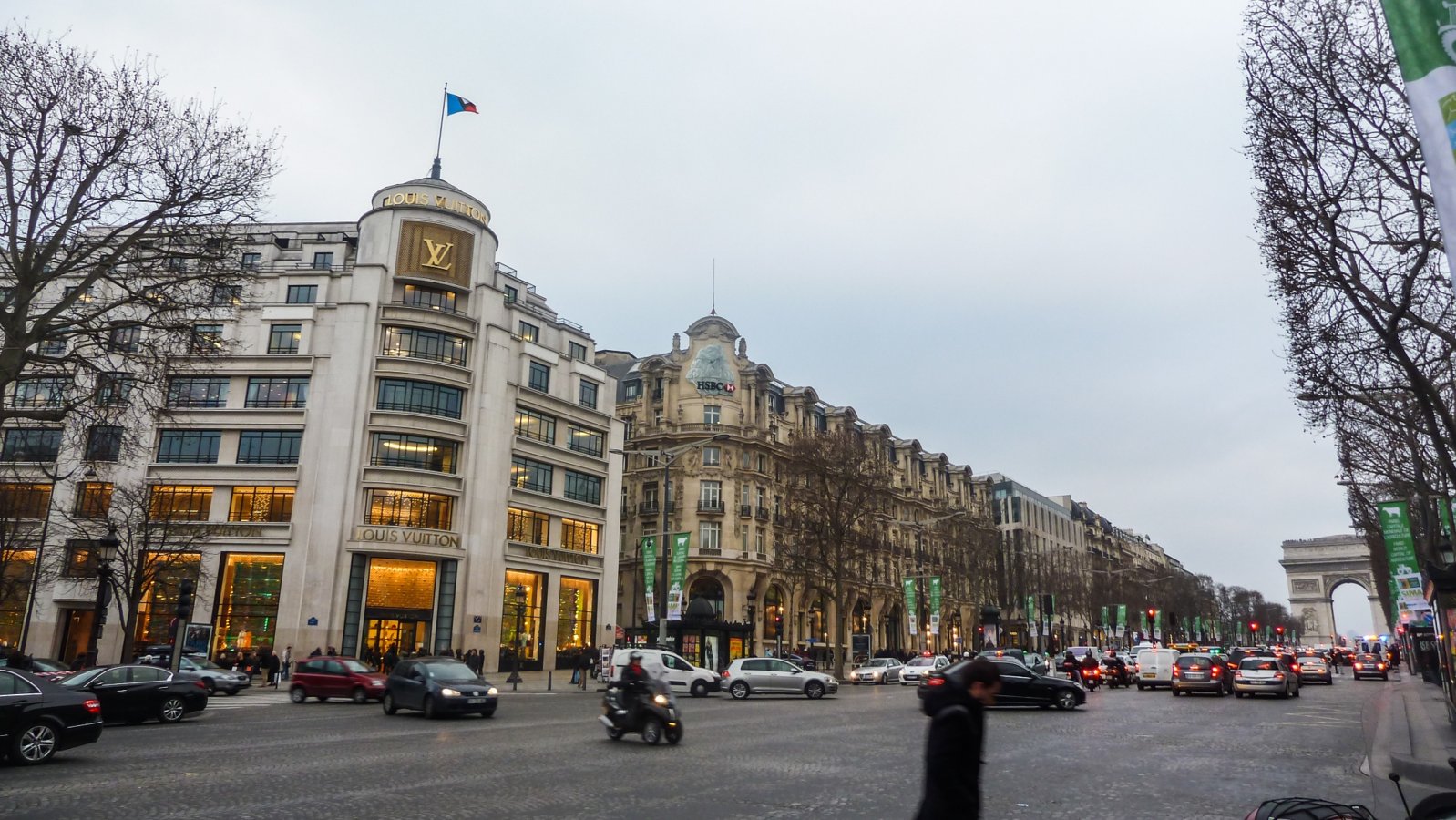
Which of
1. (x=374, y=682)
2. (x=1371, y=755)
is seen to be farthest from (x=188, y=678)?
(x=1371, y=755)

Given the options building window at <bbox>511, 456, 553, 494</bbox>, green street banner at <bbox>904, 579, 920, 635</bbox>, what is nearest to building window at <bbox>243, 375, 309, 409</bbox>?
building window at <bbox>511, 456, 553, 494</bbox>

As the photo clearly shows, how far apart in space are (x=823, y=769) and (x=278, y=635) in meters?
40.6

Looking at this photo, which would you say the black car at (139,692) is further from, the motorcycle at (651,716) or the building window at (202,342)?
the motorcycle at (651,716)

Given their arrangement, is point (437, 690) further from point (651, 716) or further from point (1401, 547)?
point (1401, 547)

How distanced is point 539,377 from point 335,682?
96.8 feet

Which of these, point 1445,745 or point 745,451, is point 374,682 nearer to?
point 1445,745

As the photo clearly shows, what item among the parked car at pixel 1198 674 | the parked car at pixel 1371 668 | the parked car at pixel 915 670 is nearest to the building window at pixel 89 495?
the parked car at pixel 915 670

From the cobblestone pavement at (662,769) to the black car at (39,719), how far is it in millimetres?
395

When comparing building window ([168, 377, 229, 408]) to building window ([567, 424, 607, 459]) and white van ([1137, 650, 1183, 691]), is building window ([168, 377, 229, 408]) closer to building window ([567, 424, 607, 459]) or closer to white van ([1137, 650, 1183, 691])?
building window ([567, 424, 607, 459])

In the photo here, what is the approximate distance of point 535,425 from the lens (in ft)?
178

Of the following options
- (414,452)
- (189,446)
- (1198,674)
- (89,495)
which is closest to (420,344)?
(414,452)

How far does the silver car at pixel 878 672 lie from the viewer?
46.7 m

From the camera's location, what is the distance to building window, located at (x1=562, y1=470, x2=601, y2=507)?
56.3m

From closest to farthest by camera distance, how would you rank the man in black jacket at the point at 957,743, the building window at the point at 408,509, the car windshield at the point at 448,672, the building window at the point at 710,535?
the man in black jacket at the point at 957,743, the car windshield at the point at 448,672, the building window at the point at 408,509, the building window at the point at 710,535
